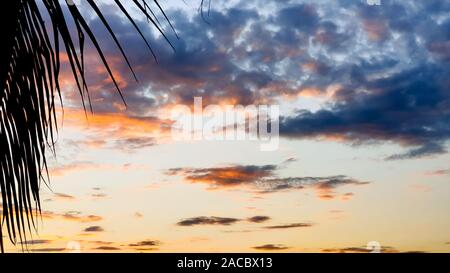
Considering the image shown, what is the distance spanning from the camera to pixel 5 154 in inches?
72.5

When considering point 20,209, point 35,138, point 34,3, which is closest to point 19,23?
point 34,3

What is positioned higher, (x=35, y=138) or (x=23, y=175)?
(x=35, y=138)
